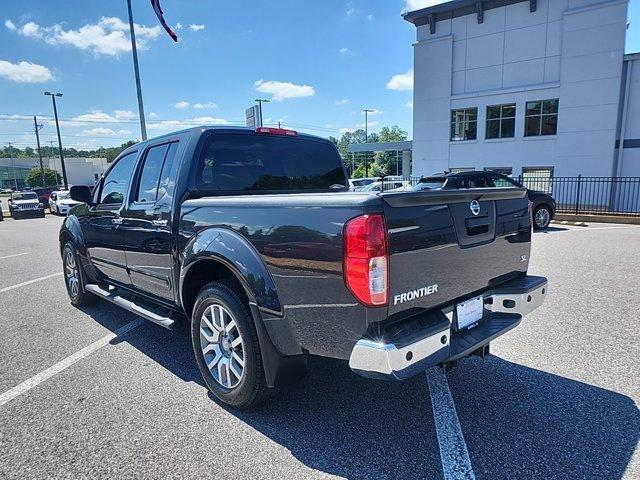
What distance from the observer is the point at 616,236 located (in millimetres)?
11086

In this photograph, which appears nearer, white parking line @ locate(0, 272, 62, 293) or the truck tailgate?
the truck tailgate

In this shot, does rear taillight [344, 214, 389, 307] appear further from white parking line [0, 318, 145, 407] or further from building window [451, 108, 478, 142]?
building window [451, 108, 478, 142]

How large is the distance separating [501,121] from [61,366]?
22.3 m

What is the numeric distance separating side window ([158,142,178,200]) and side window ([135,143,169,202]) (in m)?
0.08

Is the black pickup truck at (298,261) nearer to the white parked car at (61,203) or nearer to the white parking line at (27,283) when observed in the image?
the white parking line at (27,283)

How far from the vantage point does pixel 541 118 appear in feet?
67.3

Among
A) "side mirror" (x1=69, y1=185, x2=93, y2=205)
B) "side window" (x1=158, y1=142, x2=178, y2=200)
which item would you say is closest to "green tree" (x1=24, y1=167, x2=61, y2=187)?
"side mirror" (x1=69, y1=185, x2=93, y2=205)

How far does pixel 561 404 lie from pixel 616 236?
10175 mm

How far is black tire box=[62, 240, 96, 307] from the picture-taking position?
536 centimetres

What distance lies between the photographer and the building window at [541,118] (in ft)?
66.2

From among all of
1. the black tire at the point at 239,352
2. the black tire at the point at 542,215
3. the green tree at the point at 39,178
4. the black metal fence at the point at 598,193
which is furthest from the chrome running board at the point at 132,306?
the green tree at the point at 39,178

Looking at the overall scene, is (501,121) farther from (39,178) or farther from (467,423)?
(39,178)

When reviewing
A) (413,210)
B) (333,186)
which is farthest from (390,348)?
(333,186)

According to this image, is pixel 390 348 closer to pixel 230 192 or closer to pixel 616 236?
pixel 230 192
